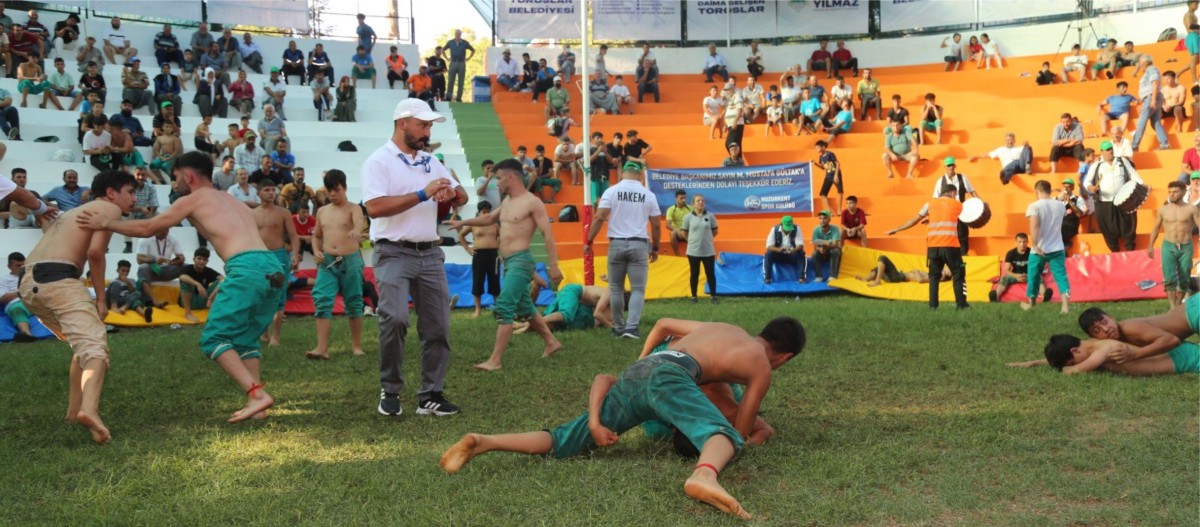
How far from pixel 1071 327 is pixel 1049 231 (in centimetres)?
268

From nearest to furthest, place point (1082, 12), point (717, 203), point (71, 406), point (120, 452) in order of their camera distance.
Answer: point (120, 452) → point (71, 406) → point (717, 203) → point (1082, 12)

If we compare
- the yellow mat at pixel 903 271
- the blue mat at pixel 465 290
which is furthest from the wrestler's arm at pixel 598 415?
the yellow mat at pixel 903 271

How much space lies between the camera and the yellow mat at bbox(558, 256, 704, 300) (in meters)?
18.0

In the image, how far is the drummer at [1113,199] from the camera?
18203 mm

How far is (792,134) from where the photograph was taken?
25109 millimetres

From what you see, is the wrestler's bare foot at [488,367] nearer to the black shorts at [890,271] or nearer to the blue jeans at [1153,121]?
the black shorts at [890,271]

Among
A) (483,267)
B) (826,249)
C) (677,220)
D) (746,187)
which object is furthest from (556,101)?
(483,267)

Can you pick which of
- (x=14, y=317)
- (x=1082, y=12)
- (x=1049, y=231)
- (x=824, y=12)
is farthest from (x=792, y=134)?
(x=14, y=317)

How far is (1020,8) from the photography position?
2858 cm

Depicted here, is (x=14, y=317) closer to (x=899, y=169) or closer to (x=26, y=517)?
(x=26, y=517)

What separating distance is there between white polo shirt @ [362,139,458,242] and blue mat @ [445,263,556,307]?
9.29 meters

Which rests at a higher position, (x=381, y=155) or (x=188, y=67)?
(x=188, y=67)

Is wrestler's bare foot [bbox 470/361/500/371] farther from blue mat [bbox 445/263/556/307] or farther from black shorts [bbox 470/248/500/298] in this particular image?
blue mat [bbox 445/263/556/307]

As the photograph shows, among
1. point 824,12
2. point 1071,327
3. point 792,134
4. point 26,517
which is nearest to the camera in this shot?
point 26,517
